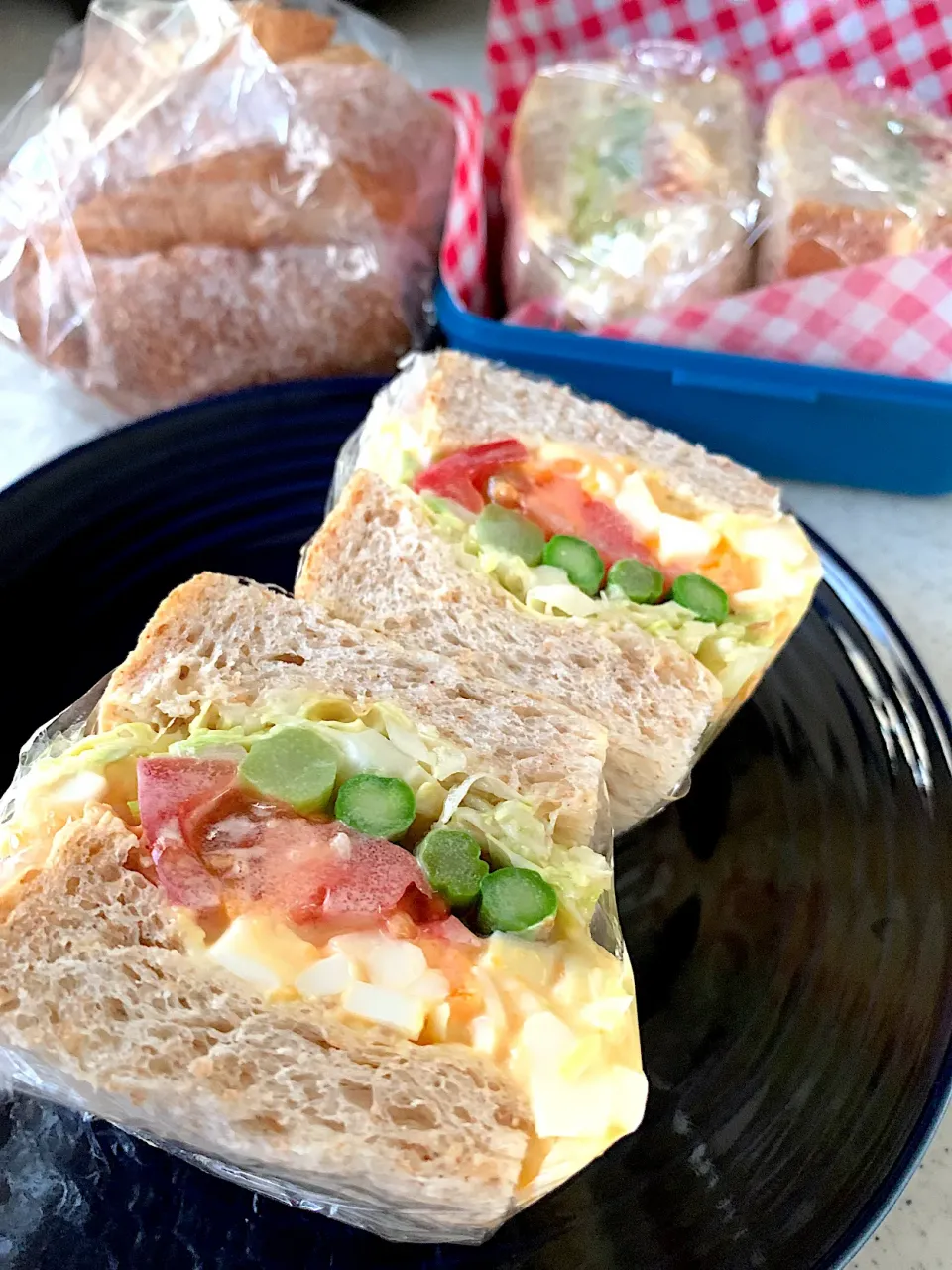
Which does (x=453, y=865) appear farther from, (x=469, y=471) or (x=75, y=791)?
(x=469, y=471)

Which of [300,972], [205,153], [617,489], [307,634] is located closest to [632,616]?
[617,489]

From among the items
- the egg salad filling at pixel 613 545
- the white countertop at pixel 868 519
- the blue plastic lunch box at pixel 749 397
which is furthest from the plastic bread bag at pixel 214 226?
the egg salad filling at pixel 613 545

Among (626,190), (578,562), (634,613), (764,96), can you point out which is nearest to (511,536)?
(578,562)

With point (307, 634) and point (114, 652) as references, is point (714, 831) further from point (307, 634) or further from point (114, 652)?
point (114, 652)

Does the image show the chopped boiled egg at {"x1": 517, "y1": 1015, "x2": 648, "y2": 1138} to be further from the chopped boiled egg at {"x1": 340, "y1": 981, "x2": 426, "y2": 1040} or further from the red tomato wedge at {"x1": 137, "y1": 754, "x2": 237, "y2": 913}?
the red tomato wedge at {"x1": 137, "y1": 754, "x2": 237, "y2": 913}

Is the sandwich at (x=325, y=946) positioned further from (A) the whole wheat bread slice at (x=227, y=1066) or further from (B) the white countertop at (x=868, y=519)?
(B) the white countertop at (x=868, y=519)

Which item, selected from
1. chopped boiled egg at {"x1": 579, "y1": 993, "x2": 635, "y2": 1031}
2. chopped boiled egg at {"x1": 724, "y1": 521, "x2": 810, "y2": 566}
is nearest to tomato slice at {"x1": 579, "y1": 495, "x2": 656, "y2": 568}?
chopped boiled egg at {"x1": 724, "y1": 521, "x2": 810, "y2": 566}
